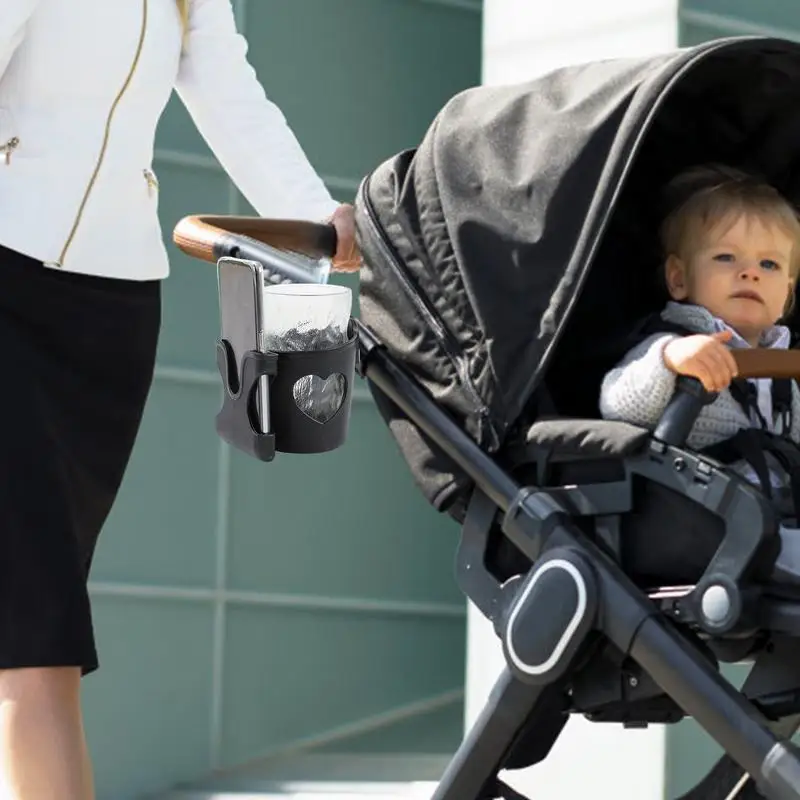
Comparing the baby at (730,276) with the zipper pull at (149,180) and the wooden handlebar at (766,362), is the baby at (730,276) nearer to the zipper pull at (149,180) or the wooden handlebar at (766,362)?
the wooden handlebar at (766,362)

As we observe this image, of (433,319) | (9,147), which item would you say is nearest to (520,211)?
(433,319)

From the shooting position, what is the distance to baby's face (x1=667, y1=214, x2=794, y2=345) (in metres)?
3.35

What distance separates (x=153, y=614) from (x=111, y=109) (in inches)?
103

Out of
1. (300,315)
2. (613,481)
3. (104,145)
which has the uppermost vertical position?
(104,145)

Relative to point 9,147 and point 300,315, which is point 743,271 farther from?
point 9,147

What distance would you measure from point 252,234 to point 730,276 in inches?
29.2

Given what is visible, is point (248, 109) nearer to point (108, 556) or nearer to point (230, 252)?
point (230, 252)

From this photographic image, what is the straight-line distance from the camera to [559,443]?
301 centimetres

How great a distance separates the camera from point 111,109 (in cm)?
321

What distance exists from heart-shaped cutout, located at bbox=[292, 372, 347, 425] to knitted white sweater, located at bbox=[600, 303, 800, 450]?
0.39 meters

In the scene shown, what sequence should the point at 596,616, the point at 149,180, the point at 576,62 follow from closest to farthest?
the point at 596,616
the point at 149,180
the point at 576,62

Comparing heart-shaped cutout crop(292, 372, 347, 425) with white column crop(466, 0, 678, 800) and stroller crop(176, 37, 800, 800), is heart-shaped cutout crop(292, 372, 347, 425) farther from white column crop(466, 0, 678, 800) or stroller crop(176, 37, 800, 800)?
white column crop(466, 0, 678, 800)

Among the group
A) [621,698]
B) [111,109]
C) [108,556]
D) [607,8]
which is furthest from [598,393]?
[108,556]

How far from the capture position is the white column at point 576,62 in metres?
4.61
